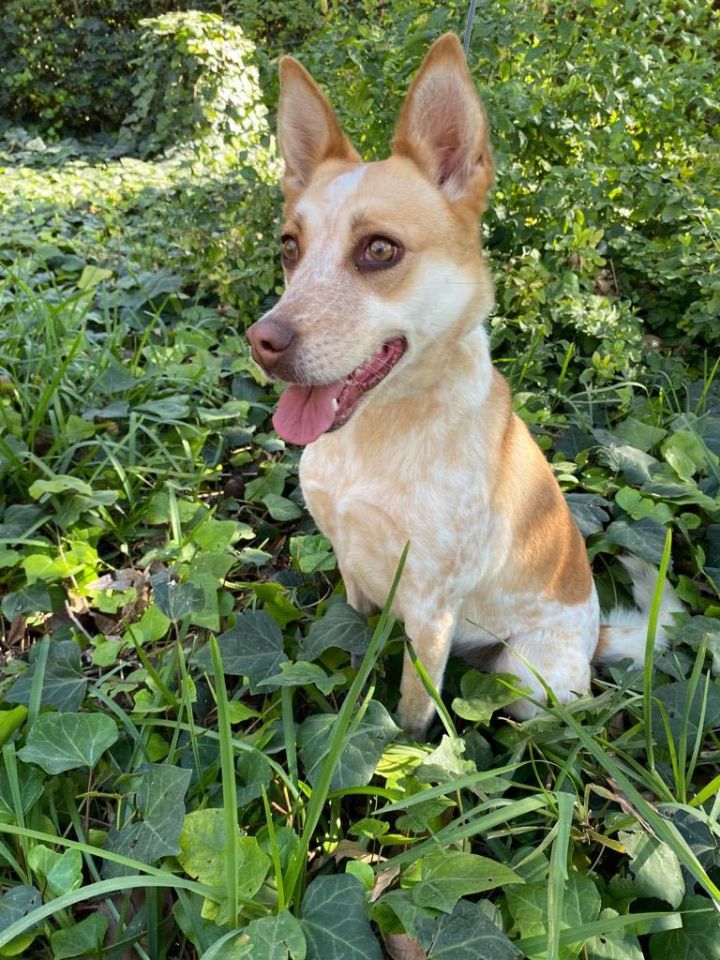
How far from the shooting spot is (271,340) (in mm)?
1630

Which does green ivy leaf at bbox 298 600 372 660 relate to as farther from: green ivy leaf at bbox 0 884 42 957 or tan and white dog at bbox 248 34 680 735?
green ivy leaf at bbox 0 884 42 957

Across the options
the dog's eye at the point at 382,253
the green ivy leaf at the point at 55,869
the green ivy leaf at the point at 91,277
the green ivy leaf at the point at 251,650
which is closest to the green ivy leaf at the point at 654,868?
the green ivy leaf at the point at 251,650

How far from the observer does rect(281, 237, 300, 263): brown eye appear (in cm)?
191

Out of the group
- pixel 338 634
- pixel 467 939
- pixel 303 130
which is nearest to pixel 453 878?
pixel 467 939

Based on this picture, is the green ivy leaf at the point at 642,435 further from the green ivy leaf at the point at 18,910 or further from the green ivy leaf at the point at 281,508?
the green ivy leaf at the point at 18,910

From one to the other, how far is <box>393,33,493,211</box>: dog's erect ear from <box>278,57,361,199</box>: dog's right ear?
9.4 inches

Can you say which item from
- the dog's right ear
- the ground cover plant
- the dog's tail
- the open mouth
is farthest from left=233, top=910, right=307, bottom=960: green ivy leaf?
the dog's right ear

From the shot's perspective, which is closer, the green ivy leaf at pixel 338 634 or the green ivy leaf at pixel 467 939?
the green ivy leaf at pixel 467 939

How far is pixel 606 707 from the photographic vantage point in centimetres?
202

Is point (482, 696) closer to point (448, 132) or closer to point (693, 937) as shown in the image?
point (693, 937)

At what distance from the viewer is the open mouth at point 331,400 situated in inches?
68.2

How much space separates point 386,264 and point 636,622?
66.4 inches

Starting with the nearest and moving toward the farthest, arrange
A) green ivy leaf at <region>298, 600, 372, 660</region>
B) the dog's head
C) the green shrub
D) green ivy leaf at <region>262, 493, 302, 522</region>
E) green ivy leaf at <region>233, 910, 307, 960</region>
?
green ivy leaf at <region>233, 910, 307, 960</region>, the dog's head, green ivy leaf at <region>298, 600, 372, 660</region>, green ivy leaf at <region>262, 493, 302, 522</region>, the green shrub

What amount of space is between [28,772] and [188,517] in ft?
3.84
